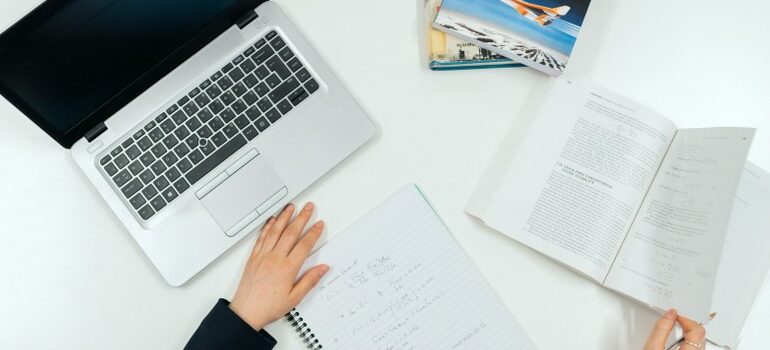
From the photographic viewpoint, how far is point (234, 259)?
0.76m

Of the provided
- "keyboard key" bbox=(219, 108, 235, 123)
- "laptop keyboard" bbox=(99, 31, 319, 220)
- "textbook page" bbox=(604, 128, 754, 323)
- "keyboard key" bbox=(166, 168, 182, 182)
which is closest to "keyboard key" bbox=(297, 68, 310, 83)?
"laptop keyboard" bbox=(99, 31, 319, 220)

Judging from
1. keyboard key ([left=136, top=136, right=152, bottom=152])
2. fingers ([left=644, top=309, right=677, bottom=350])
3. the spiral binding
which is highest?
keyboard key ([left=136, top=136, right=152, bottom=152])

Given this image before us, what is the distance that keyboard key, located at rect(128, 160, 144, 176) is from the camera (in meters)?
0.73

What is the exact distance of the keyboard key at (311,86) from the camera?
0.76 m

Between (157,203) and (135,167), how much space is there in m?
0.05

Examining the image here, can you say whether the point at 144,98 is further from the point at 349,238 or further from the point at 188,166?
the point at 349,238

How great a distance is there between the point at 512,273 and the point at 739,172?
0.31 meters

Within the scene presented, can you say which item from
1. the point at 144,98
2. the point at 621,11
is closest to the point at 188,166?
the point at 144,98

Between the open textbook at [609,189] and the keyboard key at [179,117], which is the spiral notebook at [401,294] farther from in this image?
the keyboard key at [179,117]

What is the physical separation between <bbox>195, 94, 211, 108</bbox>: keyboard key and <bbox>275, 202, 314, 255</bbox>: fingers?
7.6 inches

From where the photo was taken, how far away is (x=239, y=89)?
750mm

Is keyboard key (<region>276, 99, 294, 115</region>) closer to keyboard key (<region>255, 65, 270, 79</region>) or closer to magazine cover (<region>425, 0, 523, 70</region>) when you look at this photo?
keyboard key (<region>255, 65, 270, 79</region>)

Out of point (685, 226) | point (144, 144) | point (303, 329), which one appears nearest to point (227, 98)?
point (144, 144)

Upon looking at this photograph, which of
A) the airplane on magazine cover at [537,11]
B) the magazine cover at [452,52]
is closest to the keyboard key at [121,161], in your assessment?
the magazine cover at [452,52]
